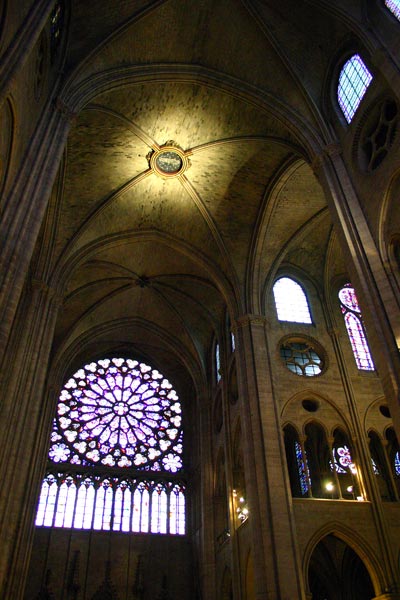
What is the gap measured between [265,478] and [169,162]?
1035 cm

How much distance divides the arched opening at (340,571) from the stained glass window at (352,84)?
1264 cm

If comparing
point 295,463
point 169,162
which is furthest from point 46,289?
point 295,463

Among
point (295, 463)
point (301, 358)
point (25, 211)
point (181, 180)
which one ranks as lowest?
point (295, 463)

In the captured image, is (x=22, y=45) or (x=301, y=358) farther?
(x=301, y=358)

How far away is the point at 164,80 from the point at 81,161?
12.5 ft

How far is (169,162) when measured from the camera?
1755 cm

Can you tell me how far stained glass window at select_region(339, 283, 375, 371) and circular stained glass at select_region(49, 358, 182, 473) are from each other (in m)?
9.72

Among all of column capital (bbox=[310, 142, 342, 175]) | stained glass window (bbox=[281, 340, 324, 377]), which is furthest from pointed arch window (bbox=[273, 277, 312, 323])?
column capital (bbox=[310, 142, 342, 175])

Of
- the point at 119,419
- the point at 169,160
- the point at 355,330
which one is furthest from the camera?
the point at 119,419

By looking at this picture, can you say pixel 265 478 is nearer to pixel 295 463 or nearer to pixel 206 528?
pixel 295 463

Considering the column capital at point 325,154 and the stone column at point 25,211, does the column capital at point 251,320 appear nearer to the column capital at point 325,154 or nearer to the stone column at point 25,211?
the column capital at point 325,154

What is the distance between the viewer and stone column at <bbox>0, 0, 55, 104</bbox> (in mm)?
8117

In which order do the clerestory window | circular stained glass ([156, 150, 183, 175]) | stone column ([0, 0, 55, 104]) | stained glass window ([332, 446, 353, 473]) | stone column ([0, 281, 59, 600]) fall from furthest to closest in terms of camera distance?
the clerestory window, circular stained glass ([156, 150, 183, 175]), stained glass window ([332, 446, 353, 473]), stone column ([0, 281, 59, 600]), stone column ([0, 0, 55, 104])

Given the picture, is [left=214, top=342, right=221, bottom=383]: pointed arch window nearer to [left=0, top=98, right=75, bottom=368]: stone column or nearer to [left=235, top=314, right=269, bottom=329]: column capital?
[left=235, top=314, right=269, bottom=329]: column capital
